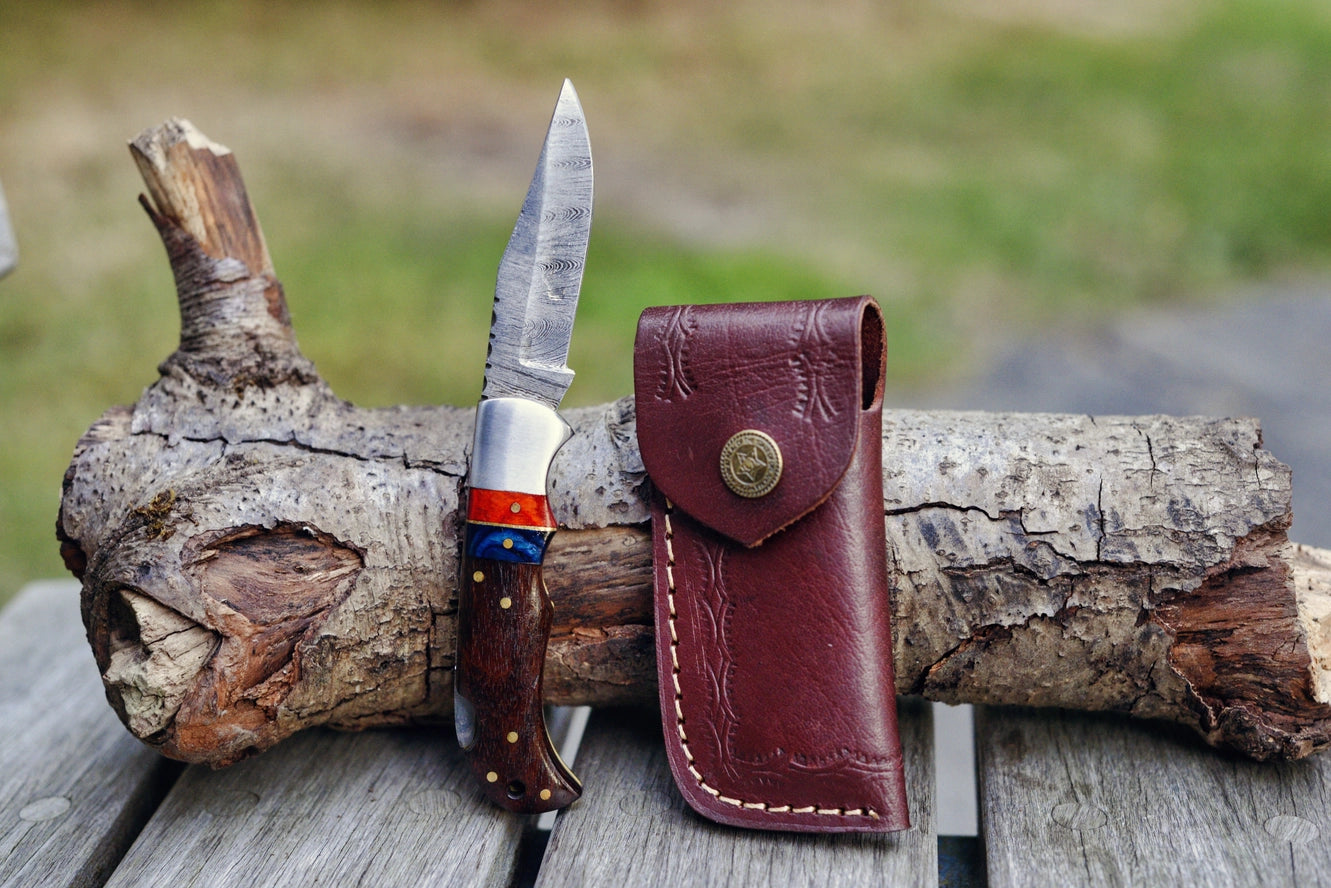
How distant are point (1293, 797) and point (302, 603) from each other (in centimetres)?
162

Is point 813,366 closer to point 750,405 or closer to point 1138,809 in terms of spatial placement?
point 750,405

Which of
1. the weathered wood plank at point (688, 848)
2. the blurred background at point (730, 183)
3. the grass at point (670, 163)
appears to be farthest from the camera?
the grass at point (670, 163)

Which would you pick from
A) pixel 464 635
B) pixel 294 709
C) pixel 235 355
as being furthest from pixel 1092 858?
pixel 235 355

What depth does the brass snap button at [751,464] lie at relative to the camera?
1.54m

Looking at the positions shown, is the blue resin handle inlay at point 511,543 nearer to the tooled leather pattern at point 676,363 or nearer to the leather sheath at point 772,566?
the leather sheath at point 772,566

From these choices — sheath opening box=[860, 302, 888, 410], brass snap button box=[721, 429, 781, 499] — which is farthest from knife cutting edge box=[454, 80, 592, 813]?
sheath opening box=[860, 302, 888, 410]

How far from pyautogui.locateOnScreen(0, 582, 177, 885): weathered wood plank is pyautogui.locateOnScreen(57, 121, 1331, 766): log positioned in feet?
0.92

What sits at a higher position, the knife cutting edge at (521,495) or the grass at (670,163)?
the knife cutting edge at (521,495)

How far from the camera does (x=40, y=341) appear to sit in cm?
470

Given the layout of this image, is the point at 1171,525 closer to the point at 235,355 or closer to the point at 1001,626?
the point at 1001,626

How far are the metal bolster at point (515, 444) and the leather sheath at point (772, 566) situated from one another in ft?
0.49

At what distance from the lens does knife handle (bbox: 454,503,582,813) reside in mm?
1600

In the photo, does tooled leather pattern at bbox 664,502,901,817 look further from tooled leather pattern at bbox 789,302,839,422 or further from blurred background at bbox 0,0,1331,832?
blurred background at bbox 0,0,1331,832

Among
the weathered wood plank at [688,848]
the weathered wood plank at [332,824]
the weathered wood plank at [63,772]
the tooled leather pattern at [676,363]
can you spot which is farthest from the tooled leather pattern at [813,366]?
the weathered wood plank at [63,772]
